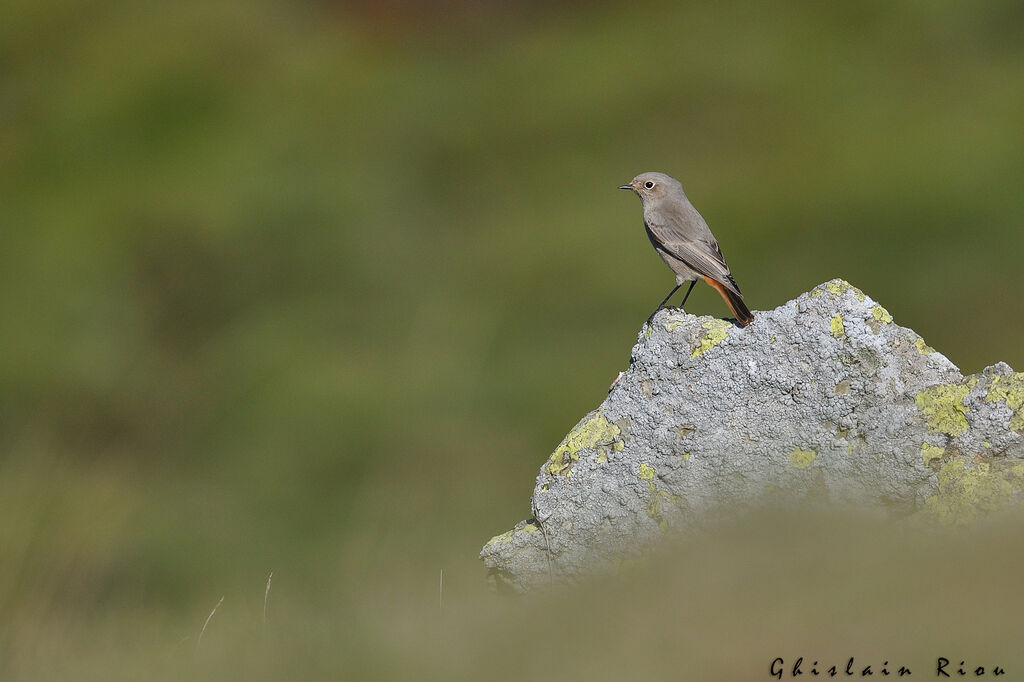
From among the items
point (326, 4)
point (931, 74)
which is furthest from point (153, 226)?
point (931, 74)

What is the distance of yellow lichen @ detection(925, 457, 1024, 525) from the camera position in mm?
8344

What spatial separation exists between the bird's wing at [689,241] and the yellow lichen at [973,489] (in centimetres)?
344

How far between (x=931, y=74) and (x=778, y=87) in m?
6.45

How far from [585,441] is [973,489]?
2809 mm

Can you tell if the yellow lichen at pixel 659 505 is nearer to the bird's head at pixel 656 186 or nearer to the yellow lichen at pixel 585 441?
the yellow lichen at pixel 585 441

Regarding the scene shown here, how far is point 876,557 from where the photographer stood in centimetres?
729

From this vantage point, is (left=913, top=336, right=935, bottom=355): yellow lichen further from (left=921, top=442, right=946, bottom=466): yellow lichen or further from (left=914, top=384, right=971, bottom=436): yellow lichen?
(left=921, top=442, right=946, bottom=466): yellow lichen

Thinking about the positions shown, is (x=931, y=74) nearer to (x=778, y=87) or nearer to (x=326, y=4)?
(x=778, y=87)

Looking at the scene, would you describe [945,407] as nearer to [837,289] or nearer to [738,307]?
[837,289]

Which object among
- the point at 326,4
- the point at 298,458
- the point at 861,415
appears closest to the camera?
the point at 861,415

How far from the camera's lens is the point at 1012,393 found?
8.52m

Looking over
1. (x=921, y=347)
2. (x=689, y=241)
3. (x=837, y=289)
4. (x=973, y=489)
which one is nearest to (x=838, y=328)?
(x=837, y=289)

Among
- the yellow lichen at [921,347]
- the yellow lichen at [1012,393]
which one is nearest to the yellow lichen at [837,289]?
the yellow lichen at [921,347]

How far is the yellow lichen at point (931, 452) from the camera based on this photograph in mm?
8594
